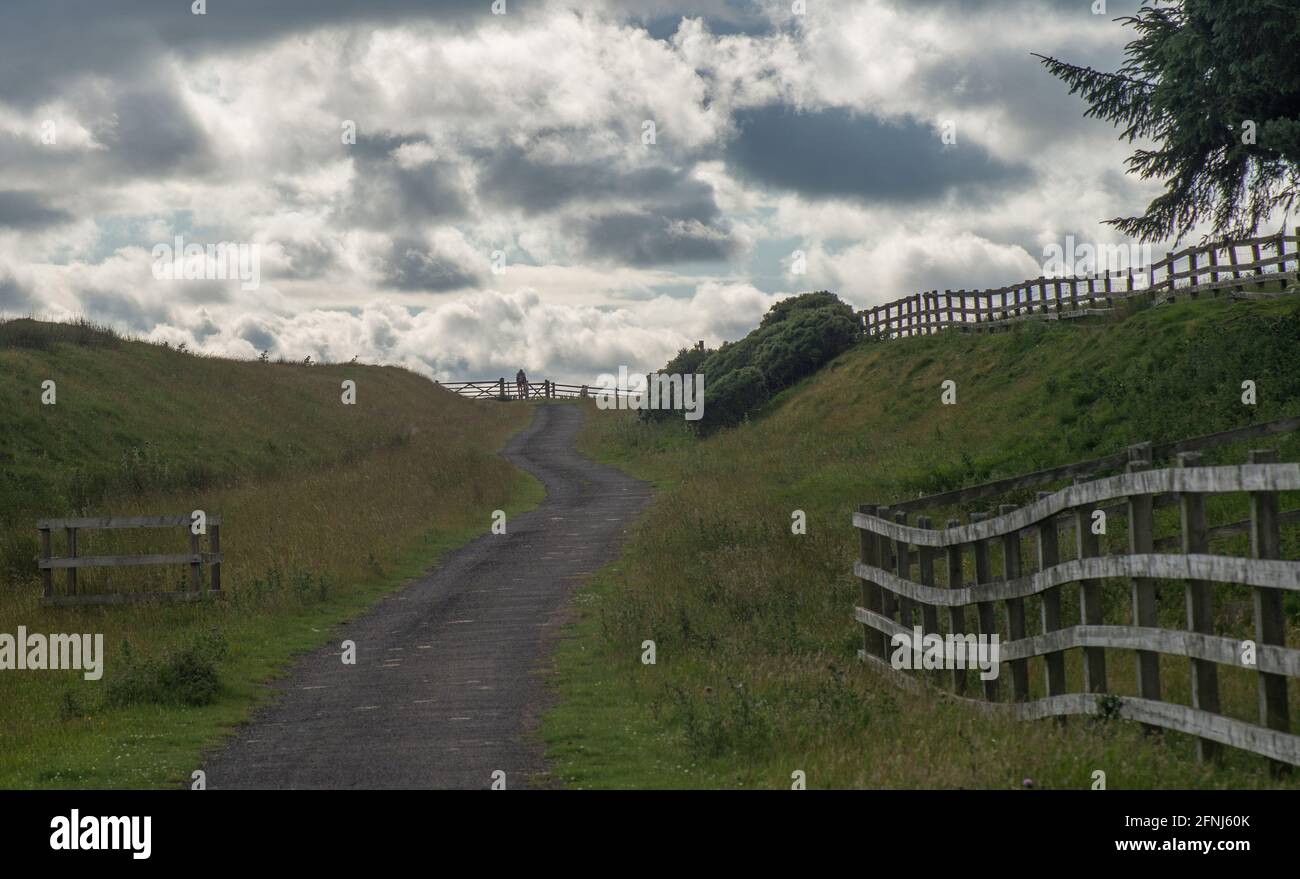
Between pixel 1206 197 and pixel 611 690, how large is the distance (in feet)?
62.8

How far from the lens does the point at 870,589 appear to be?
13969mm

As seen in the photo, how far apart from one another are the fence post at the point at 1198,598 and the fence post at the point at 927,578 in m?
3.73

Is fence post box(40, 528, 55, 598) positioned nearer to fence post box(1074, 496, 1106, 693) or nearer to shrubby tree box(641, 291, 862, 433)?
fence post box(1074, 496, 1106, 693)

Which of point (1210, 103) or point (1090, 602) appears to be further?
point (1210, 103)

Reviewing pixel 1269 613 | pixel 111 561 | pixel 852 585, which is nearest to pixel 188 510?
pixel 111 561

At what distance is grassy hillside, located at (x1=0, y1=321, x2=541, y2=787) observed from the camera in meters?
12.9

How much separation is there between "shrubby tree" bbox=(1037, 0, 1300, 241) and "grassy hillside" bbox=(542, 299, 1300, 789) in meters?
3.26

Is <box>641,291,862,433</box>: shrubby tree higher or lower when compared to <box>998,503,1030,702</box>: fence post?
higher

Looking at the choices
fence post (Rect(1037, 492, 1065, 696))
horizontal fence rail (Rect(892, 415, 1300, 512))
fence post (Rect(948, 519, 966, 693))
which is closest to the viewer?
fence post (Rect(1037, 492, 1065, 696))

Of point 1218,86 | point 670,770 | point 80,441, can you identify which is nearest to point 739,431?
point 80,441

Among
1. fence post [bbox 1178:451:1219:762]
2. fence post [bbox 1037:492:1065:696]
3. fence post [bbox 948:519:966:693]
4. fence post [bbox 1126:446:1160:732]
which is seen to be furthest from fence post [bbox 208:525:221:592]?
fence post [bbox 1178:451:1219:762]

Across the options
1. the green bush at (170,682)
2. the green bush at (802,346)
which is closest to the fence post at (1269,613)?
the green bush at (170,682)
